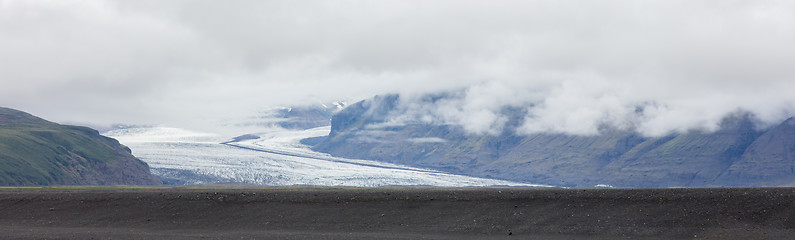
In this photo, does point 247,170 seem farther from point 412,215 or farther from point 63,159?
point 412,215

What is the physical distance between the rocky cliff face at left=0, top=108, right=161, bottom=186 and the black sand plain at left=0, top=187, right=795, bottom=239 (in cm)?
10014

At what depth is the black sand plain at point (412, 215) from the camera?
2730 centimetres

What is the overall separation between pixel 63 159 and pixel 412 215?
137m

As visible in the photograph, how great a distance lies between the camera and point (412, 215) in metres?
30.6

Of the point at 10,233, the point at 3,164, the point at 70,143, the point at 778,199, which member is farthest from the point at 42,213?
the point at 70,143

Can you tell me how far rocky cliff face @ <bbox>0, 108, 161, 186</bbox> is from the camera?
130250 mm

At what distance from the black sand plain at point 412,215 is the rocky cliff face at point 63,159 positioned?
100m

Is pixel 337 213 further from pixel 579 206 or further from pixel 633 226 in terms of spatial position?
pixel 633 226

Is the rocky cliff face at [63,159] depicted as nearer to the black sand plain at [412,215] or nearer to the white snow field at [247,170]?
the white snow field at [247,170]

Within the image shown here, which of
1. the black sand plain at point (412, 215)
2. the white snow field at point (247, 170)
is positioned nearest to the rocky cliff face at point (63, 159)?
the white snow field at point (247, 170)

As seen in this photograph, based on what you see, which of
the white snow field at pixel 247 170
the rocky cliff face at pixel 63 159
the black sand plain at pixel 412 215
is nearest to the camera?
the black sand plain at pixel 412 215

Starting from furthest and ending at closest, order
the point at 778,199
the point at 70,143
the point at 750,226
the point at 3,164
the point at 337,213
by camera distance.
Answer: the point at 70,143 → the point at 3,164 → the point at 337,213 → the point at 778,199 → the point at 750,226

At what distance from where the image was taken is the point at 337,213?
31.2 meters

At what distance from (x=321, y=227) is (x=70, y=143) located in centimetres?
14902
